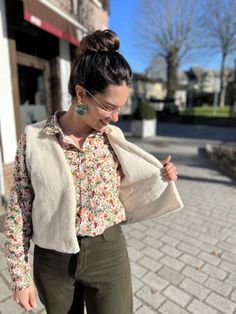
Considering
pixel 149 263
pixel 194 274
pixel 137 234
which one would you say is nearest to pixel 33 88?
pixel 137 234

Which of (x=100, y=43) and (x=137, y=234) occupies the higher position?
(x=100, y=43)

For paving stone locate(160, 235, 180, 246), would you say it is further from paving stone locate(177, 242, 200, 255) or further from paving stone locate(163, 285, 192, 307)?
paving stone locate(163, 285, 192, 307)

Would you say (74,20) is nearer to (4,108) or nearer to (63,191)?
(4,108)

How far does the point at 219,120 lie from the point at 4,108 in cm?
1829

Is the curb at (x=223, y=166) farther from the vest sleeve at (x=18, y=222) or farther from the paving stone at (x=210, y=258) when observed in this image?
the vest sleeve at (x=18, y=222)

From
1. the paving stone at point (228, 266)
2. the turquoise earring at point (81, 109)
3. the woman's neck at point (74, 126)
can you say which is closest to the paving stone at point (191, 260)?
the paving stone at point (228, 266)

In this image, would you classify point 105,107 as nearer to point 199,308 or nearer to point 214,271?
point 199,308

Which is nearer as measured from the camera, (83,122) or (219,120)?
(83,122)

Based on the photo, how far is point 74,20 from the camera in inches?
250

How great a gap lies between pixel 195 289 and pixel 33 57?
5.42 metres

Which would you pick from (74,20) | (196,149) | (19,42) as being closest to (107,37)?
(19,42)

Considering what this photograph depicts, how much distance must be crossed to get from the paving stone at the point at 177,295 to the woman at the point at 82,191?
48.6 inches

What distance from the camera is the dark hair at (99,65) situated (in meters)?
1.24

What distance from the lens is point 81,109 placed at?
4.39ft
